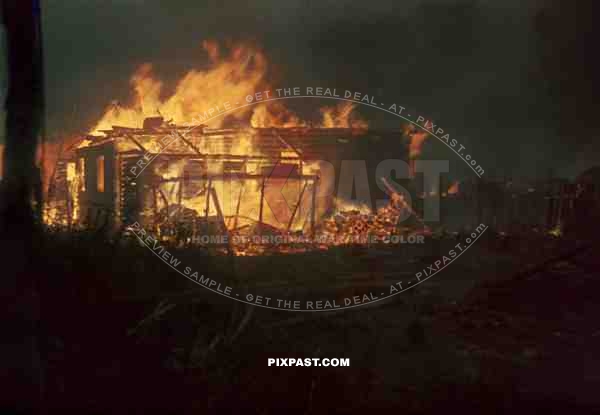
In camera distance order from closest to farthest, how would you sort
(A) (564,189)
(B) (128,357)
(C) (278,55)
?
(B) (128,357) → (C) (278,55) → (A) (564,189)

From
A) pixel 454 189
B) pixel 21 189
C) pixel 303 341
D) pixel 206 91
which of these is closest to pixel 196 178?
pixel 206 91

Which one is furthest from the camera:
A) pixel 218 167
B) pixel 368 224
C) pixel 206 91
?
pixel 368 224

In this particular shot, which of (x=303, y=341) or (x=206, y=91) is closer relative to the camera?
(x=303, y=341)

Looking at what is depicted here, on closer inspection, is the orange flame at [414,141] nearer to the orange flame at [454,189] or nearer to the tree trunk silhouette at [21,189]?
the orange flame at [454,189]

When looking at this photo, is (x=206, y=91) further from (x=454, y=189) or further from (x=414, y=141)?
(x=454, y=189)

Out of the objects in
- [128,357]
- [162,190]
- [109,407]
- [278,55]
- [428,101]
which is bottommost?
[109,407]

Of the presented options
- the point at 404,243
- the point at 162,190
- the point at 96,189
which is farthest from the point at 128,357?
the point at 404,243

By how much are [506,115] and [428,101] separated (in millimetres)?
1610

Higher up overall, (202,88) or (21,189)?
(202,88)

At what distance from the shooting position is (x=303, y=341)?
5660mm

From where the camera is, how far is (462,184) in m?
9.15

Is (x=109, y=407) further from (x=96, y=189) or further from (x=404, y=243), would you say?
(x=404, y=243)

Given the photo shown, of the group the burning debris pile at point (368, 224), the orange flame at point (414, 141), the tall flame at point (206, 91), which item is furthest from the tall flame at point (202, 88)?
the orange flame at point (414, 141)

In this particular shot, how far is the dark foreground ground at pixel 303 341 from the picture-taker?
4.96 m
